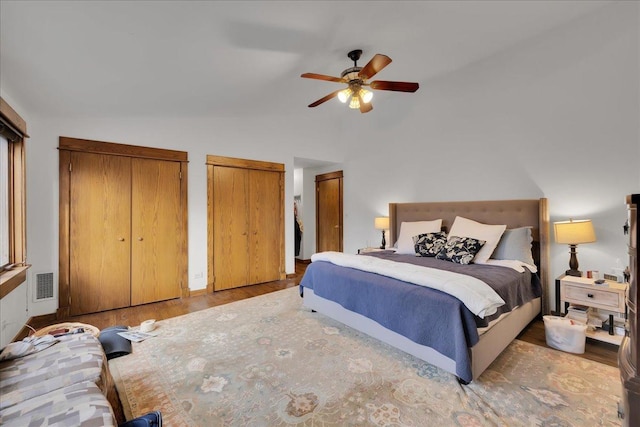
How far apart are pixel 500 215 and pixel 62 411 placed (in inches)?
163

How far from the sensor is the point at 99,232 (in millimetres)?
3277

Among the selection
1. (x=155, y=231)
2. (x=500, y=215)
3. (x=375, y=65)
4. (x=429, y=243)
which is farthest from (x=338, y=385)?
(x=155, y=231)

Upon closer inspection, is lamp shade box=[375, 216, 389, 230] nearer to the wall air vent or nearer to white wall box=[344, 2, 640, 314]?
white wall box=[344, 2, 640, 314]

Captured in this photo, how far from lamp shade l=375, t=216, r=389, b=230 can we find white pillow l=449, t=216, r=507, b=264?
1163mm

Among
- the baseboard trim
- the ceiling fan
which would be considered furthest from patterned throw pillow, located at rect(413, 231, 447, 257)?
the baseboard trim

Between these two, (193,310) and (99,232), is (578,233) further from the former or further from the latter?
(99,232)

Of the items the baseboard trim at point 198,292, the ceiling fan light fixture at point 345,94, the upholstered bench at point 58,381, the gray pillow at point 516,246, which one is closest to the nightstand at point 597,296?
the gray pillow at point 516,246

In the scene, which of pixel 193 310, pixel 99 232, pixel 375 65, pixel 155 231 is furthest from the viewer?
pixel 155 231

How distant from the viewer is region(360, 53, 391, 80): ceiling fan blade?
2.10 meters

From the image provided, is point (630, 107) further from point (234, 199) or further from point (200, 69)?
point (234, 199)

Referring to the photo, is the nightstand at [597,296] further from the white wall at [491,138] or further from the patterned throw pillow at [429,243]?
the patterned throw pillow at [429,243]

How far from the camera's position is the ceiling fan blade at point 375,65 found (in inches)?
82.5

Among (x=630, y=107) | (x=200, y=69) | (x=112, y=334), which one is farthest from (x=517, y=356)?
(x=200, y=69)

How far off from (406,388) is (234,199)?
11.2ft
